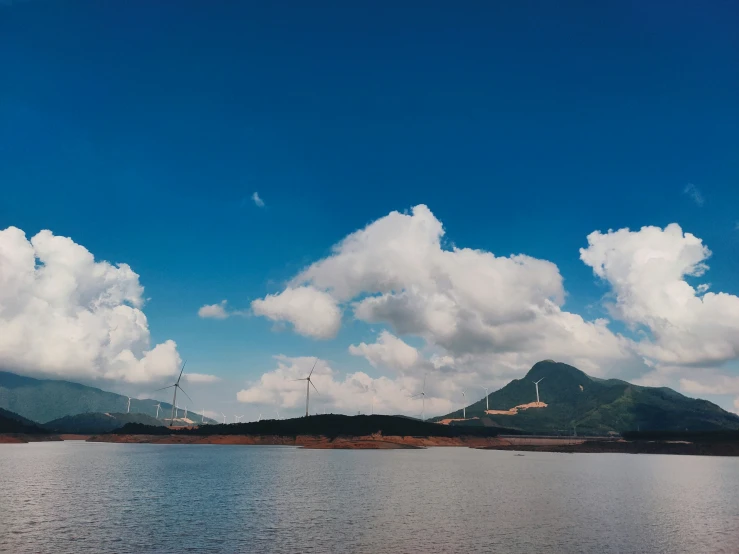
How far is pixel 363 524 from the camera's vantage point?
2891 inches

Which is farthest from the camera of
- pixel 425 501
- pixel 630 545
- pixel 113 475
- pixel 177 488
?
pixel 113 475

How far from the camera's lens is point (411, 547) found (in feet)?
195

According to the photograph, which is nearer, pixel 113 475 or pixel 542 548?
pixel 542 548

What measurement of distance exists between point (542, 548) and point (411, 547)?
49.6ft

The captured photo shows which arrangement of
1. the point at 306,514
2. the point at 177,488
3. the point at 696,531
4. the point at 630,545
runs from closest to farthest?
the point at 630,545 < the point at 696,531 < the point at 306,514 < the point at 177,488

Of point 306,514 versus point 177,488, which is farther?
point 177,488

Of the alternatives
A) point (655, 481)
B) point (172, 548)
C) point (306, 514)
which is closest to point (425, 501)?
point (306, 514)

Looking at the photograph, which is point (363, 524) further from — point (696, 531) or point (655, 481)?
point (655, 481)

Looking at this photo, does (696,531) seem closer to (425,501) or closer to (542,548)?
(542,548)

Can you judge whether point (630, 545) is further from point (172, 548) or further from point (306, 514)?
point (172, 548)

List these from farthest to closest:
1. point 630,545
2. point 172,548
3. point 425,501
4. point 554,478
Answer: point 554,478, point 425,501, point 630,545, point 172,548

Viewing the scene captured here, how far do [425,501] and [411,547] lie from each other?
136 ft

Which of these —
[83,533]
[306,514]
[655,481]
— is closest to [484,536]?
[306,514]

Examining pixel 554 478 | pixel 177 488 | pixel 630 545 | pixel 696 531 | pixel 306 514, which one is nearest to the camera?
pixel 630 545
